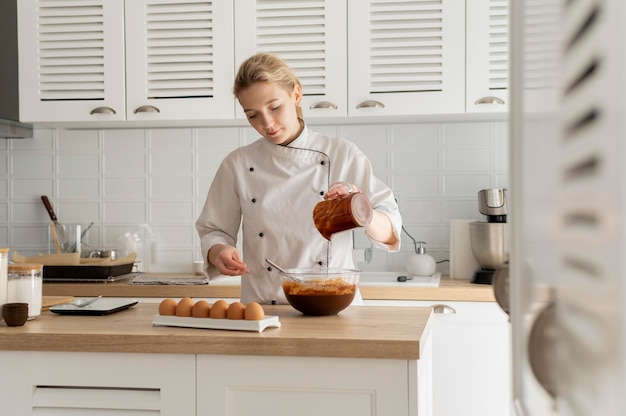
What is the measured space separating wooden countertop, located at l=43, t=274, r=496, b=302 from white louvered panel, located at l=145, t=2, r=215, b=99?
0.89m

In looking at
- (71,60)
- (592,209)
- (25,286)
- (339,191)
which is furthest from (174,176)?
(592,209)

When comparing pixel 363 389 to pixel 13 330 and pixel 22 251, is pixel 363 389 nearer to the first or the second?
pixel 13 330

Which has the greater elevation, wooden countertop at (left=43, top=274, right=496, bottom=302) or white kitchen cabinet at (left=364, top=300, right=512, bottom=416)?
wooden countertop at (left=43, top=274, right=496, bottom=302)

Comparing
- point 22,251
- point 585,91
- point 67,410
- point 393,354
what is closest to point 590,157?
point 585,91

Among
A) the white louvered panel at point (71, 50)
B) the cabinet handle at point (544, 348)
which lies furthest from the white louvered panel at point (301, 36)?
the cabinet handle at point (544, 348)

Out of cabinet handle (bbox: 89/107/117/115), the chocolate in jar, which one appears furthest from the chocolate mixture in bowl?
cabinet handle (bbox: 89/107/117/115)

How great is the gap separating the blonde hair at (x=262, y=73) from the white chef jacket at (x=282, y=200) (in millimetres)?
230

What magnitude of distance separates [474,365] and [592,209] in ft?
9.39

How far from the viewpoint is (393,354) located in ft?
5.18

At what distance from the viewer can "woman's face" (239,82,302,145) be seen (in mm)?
2205

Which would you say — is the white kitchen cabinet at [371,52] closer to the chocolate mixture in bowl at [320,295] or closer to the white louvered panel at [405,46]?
the white louvered panel at [405,46]

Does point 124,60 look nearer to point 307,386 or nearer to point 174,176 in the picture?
point 174,176

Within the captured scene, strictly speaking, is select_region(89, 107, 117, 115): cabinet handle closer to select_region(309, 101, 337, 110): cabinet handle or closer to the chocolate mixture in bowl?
select_region(309, 101, 337, 110): cabinet handle

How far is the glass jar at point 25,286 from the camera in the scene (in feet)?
6.16
